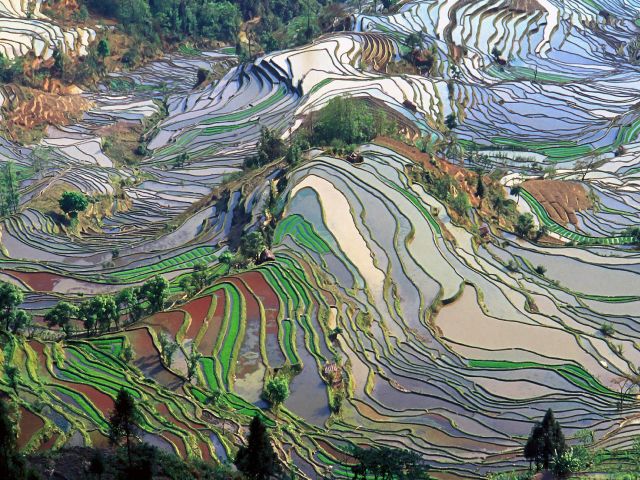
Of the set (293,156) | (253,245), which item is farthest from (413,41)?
(253,245)

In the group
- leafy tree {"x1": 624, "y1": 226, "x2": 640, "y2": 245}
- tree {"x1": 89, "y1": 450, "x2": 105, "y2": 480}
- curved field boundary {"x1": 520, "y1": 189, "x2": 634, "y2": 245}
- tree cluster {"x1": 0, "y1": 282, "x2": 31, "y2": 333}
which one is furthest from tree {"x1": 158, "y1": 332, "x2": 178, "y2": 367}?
leafy tree {"x1": 624, "y1": 226, "x2": 640, "y2": 245}

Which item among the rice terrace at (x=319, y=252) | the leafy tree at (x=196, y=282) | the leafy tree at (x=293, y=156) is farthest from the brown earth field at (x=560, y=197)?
the leafy tree at (x=196, y=282)

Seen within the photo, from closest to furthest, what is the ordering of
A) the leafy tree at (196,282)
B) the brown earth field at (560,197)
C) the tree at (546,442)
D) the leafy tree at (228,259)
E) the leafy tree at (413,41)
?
the tree at (546,442) < the leafy tree at (196,282) < the leafy tree at (228,259) < the brown earth field at (560,197) < the leafy tree at (413,41)

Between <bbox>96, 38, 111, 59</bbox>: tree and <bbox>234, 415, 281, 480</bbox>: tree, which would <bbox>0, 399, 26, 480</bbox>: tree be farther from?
<bbox>96, 38, 111, 59</bbox>: tree

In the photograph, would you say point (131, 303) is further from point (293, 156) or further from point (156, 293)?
point (293, 156)

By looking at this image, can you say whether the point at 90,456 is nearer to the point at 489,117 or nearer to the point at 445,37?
the point at 489,117

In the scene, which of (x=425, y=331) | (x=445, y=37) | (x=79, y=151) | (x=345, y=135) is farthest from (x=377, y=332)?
(x=445, y=37)

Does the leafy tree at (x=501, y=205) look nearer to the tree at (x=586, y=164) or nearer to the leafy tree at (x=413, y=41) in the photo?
the tree at (x=586, y=164)
